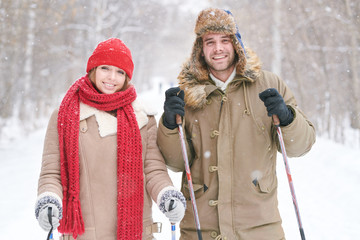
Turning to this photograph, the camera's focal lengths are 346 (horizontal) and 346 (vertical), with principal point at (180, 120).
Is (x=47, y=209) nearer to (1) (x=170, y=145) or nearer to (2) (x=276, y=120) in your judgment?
(1) (x=170, y=145)

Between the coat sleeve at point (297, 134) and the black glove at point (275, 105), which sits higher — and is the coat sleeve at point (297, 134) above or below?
below

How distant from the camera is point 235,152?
2.46m

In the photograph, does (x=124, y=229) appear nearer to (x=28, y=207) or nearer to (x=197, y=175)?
(x=197, y=175)

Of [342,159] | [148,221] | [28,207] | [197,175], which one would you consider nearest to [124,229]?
[148,221]

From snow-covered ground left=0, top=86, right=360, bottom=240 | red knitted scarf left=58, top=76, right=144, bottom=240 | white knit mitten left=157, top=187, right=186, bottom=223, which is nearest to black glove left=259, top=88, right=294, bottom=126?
white knit mitten left=157, top=187, right=186, bottom=223

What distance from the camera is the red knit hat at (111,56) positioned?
252 centimetres

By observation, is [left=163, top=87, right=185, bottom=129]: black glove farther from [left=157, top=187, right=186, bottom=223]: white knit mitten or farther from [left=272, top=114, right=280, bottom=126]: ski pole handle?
[left=272, top=114, right=280, bottom=126]: ski pole handle

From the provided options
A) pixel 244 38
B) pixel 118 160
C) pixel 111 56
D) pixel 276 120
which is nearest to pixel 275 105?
pixel 276 120

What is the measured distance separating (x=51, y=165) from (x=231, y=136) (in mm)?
1242

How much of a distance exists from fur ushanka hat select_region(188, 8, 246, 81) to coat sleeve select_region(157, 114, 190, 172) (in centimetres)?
52

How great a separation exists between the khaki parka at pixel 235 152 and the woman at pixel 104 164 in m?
0.24

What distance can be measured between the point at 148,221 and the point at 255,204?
76cm

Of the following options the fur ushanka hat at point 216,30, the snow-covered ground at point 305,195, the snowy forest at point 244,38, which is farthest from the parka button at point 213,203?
the snowy forest at point 244,38

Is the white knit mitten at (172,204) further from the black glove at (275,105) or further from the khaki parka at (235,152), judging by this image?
the black glove at (275,105)
